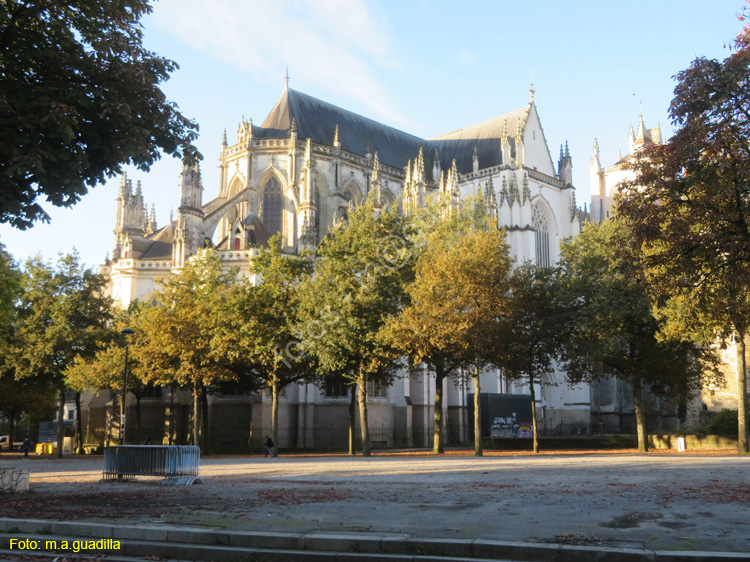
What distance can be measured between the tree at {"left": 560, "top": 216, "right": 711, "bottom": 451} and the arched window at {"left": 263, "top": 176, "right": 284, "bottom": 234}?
24.9 meters

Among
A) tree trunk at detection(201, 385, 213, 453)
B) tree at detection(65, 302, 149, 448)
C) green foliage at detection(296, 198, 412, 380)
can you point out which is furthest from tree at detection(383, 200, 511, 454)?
tree at detection(65, 302, 149, 448)

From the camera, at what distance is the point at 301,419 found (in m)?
42.7

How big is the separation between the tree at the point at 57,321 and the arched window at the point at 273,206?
15852 millimetres

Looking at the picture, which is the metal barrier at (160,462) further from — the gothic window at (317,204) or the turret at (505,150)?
the turret at (505,150)

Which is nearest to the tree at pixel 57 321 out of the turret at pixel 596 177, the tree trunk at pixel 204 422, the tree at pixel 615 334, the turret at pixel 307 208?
the tree trunk at pixel 204 422

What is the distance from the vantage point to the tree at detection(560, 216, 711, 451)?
97.8ft

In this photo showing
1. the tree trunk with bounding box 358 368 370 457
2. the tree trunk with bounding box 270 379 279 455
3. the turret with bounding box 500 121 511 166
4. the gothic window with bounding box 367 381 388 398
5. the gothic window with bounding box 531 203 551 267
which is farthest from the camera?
the gothic window with bounding box 531 203 551 267

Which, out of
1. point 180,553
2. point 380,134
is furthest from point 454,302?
point 380,134

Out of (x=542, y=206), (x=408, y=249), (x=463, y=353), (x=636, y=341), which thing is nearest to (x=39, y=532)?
(x=463, y=353)

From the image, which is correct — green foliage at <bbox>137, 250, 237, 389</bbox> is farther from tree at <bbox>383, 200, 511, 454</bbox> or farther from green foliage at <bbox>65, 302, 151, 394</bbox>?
tree at <bbox>383, 200, 511, 454</bbox>

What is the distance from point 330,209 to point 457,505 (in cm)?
4484

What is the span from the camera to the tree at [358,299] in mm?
30094

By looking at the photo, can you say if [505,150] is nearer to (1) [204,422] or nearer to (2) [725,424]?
(2) [725,424]

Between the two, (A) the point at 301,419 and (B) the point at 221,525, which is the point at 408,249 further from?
(B) the point at 221,525
